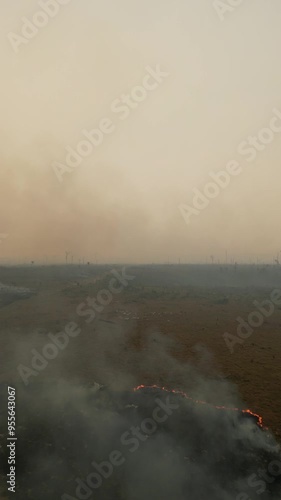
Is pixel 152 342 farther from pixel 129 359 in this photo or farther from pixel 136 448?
pixel 136 448

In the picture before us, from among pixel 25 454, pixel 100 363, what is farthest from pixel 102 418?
pixel 100 363

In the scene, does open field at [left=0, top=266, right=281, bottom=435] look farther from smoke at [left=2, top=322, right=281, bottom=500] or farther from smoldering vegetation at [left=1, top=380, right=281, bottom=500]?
smoldering vegetation at [left=1, top=380, right=281, bottom=500]

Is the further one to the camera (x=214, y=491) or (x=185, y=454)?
(x=185, y=454)

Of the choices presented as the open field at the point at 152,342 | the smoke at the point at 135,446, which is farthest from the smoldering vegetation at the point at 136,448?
the open field at the point at 152,342

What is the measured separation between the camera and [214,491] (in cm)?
823

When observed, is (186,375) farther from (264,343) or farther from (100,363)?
(264,343)

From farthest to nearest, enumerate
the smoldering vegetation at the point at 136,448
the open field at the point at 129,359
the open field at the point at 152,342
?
the open field at the point at 152,342 < the open field at the point at 129,359 < the smoldering vegetation at the point at 136,448

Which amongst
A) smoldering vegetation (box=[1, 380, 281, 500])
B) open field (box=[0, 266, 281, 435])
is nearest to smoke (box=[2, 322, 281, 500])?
smoldering vegetation (box=[1, 380, 281, 500])

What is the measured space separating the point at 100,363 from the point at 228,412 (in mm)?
9211

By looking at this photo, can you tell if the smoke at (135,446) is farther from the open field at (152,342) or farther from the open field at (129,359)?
the open field at (152,342)

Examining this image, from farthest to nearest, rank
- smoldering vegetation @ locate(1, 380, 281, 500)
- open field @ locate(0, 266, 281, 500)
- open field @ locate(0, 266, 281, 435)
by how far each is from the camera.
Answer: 1. open field @ locate(0, 266, 281, 435)
2. open field @ locate(0, 266, 281, 500)
3. smoldering vegetation @ locate(1, 380, 281, 500)

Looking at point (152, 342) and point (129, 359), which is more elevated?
point (129, 359)

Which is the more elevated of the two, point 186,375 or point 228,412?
point 228,412

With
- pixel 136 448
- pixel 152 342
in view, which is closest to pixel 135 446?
pixel 136 448
